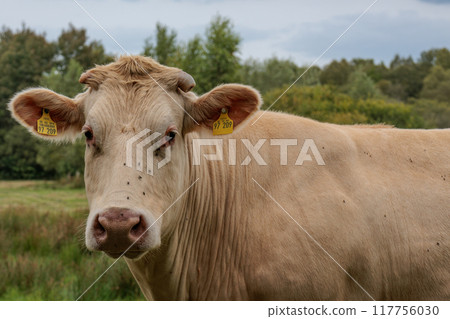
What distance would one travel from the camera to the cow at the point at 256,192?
3760mm

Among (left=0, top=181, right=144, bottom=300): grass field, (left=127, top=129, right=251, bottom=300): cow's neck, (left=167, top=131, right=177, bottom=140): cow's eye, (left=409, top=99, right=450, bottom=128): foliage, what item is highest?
(left=409, top=99, right=450, bottom=128): foliage

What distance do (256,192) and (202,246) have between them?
0.70 m

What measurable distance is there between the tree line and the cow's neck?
6.15 m

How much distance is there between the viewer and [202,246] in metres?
4.21

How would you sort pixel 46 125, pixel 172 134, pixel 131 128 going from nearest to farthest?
1. pixel 131 128
2. pixel 172 134
3. pixel 46 125

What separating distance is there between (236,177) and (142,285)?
1389 mm

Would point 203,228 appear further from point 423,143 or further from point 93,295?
point 93,295

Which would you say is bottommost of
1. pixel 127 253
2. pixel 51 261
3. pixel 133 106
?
pixel 51 261

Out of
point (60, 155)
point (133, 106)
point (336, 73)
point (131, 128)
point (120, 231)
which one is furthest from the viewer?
point (336, 73)

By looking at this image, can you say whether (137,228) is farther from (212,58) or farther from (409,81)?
(409,81)

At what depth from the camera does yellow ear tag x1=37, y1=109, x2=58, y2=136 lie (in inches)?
169

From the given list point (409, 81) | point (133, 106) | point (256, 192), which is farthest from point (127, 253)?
point (409, 81)

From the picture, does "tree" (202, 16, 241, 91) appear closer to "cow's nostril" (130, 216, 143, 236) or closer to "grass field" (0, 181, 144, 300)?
"grass field" (0, 181, 144, 300)
